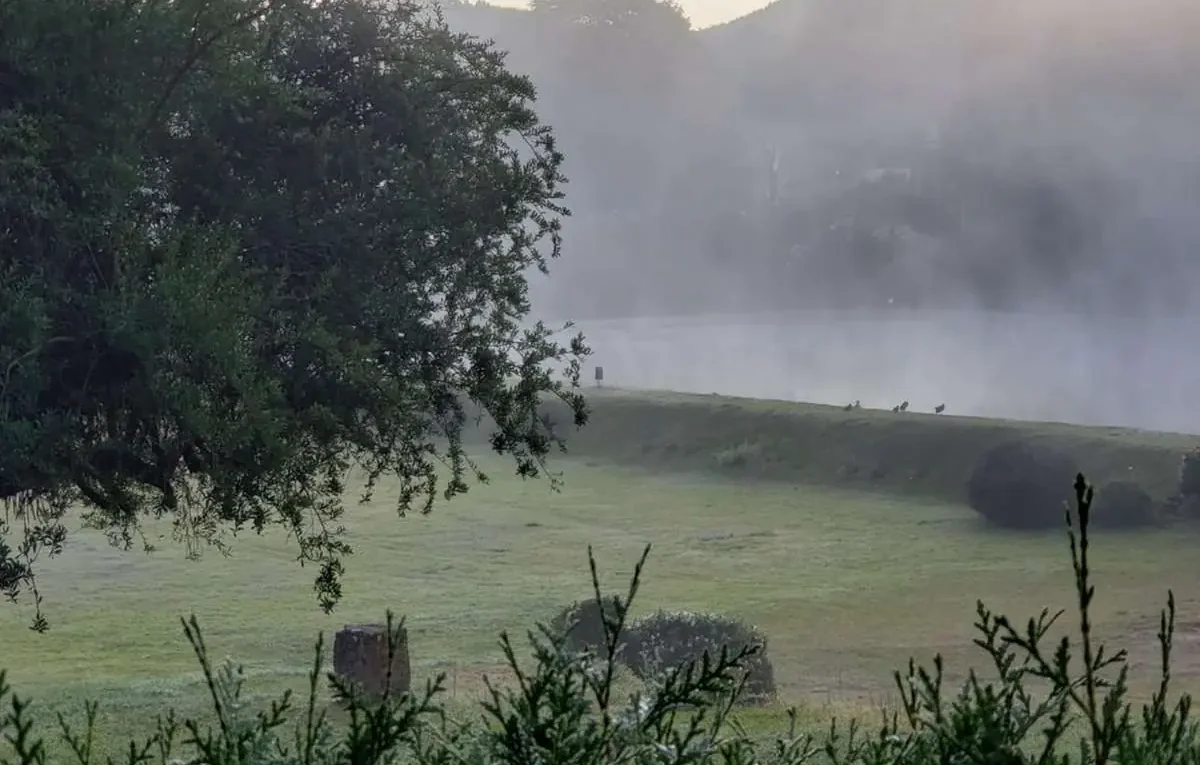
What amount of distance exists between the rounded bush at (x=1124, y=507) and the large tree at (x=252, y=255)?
25087 mm

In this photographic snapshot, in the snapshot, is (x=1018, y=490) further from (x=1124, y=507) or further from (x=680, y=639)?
(x=680, y=639)

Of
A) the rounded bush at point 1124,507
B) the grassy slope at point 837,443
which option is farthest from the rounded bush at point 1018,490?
the grassy slope at point 837,443

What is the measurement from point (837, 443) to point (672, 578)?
16.1 m

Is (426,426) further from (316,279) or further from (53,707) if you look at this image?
(53,707)

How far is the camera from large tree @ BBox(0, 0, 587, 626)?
7730mm

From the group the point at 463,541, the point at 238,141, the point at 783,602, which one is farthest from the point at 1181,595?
the point at 238,141

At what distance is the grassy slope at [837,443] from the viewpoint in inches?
1463

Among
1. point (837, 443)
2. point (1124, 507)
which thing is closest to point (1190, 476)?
point (1124, 507)

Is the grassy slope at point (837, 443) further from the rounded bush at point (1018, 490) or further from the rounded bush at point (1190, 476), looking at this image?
the rounded bush at point (1018, 490)

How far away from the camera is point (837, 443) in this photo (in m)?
42.0

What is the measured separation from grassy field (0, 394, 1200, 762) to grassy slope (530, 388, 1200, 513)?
146 millimetres

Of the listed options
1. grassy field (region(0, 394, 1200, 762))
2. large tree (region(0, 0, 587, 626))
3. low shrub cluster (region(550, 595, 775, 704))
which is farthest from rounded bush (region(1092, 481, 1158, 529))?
large tree (region(0, 0, 587, 626))

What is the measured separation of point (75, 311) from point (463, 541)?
23773 millimetres

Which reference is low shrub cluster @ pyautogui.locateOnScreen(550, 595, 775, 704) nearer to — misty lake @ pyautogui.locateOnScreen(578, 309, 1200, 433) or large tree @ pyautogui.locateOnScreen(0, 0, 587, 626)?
large tree @ pyautogui.locateOnScreen(0, 0, 587, 626)
